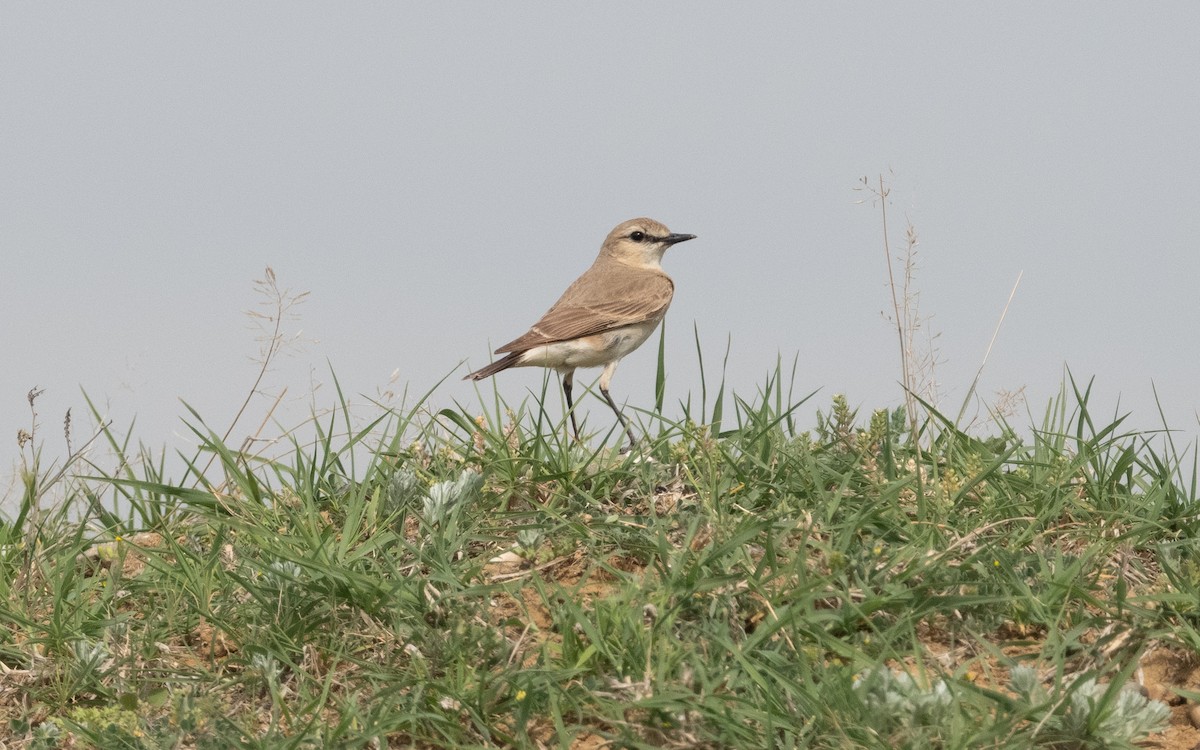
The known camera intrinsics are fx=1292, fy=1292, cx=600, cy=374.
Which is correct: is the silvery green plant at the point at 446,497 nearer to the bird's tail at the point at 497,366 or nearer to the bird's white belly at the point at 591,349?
the bird's tail at the point at 497,366

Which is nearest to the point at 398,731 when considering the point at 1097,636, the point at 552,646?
the point at 552,646

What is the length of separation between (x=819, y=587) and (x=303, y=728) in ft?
6.50

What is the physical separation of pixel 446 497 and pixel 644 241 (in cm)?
610

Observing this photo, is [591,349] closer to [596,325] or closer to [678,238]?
[596,325]

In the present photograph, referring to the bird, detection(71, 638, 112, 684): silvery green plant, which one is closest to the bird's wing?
the bird

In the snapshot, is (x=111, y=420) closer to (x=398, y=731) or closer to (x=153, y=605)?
(x=153, y=605)

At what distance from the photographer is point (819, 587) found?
4934 millimetres

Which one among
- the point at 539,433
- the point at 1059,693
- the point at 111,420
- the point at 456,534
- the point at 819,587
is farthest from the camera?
the point at 111,420

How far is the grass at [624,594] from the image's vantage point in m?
4.46

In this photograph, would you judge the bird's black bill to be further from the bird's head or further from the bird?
the bird

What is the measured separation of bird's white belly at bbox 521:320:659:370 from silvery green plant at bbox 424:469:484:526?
3490 millimetres

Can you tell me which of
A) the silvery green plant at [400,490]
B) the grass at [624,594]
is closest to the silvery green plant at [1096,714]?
the grass at [624,594]

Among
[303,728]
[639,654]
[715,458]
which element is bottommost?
[303,728]

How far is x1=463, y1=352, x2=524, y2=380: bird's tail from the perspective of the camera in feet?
28.3
